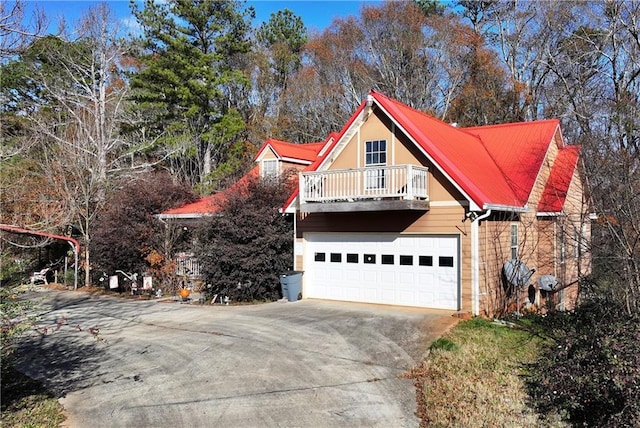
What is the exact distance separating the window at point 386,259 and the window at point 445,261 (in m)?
1.54

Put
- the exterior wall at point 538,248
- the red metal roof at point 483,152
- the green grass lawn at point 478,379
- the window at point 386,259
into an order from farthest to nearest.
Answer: the window at point 386,259
the red metal roof at point 483,152
the exterior wall at point 538,248
the green grass lawn at point 478,379

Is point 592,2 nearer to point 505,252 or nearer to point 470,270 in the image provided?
point 505,252

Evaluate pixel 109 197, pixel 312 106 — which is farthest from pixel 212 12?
pixel 109 197

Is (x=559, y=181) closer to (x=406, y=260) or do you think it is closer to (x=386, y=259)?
(x=406, y=260)

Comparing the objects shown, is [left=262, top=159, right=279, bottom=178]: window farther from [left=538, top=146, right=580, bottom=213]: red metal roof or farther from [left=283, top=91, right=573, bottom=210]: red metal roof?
[left=538, top=146, right=580, bottom=213]: red metal roof

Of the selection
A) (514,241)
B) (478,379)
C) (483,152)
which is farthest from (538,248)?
(478,379)

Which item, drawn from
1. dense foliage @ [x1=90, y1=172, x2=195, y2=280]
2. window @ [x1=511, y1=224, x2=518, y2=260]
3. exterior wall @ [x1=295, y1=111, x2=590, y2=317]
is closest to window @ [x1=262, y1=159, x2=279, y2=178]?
dense foliage @ [x1=90, y1=172, x2=195, y2=280]

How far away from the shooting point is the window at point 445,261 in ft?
44.8

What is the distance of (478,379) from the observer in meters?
8.22

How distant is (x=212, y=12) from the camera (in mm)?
33469

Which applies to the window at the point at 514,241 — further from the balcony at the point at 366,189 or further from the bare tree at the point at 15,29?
the bare tree at the point at 15,29

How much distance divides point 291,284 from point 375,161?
4792mm

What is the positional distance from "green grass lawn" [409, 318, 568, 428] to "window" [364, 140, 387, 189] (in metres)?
5.05

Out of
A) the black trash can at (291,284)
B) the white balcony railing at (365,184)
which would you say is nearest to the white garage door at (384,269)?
the black trash can at (291,284)
